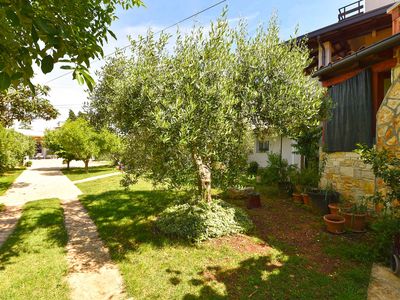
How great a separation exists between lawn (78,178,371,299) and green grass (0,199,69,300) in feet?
3.83

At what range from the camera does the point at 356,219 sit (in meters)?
6.90

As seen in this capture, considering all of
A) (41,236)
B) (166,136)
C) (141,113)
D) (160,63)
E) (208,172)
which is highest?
(160,63)

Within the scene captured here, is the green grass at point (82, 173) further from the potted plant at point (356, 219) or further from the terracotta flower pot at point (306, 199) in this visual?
the potted plant at point (356, 219)

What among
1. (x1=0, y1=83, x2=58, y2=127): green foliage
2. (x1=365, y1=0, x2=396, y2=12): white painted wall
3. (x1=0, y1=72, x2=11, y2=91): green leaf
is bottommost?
(x1=0, y1=72, x2=11, y2=91): green leaf

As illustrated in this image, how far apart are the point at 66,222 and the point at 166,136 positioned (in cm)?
599

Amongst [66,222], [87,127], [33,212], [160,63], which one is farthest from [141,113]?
[87,127]

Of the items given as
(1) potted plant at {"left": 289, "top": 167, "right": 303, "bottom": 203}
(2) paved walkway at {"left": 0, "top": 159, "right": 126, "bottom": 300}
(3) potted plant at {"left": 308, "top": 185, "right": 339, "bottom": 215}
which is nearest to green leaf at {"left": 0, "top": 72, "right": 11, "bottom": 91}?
(2) paved walkway at {"left": 0, "top": 159, "right": 126, "bottom": 300}

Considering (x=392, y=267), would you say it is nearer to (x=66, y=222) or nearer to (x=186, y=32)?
(x=186, y=32)

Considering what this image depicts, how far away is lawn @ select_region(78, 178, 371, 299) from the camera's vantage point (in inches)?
173

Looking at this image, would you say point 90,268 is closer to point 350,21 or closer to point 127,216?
point 127,216

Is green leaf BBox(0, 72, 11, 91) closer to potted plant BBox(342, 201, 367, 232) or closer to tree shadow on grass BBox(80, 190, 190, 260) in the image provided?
tree shadow on grass BBox(80, 190, 190, 260)

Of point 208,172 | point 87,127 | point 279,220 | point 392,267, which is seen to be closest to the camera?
point 392,267

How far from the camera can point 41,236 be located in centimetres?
716

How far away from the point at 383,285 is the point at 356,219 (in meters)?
2.73
